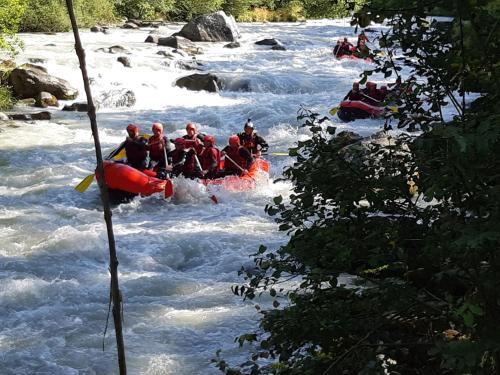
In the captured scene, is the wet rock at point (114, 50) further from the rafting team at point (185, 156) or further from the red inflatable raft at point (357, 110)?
the rafting team at point (185, 156)

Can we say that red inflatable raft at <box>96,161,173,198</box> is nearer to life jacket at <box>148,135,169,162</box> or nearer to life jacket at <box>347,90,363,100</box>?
life jacket at <box>148,135,169,162</box>

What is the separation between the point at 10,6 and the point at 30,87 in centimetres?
288

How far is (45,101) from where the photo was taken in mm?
14289

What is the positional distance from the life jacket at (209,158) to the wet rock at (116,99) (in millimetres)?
6370

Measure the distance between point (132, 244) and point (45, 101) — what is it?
27.1ft

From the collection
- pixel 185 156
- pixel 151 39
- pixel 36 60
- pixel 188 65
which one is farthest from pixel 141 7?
pixel 185 156


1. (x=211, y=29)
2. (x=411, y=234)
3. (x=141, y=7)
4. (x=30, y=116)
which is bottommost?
(x=30, y=116)

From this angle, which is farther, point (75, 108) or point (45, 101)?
point (45, 101)

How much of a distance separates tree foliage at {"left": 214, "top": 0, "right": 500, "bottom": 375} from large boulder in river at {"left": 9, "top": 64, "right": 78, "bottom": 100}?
13.2 metres

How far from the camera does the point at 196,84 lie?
53.5 ft

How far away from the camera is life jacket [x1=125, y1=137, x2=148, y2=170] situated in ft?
29.4

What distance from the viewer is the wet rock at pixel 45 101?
1421 cm

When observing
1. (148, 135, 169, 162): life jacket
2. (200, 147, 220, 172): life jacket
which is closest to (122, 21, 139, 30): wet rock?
(148, 135, 169, 162): life jacket

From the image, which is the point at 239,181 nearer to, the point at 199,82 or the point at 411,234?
the point at 411,234
